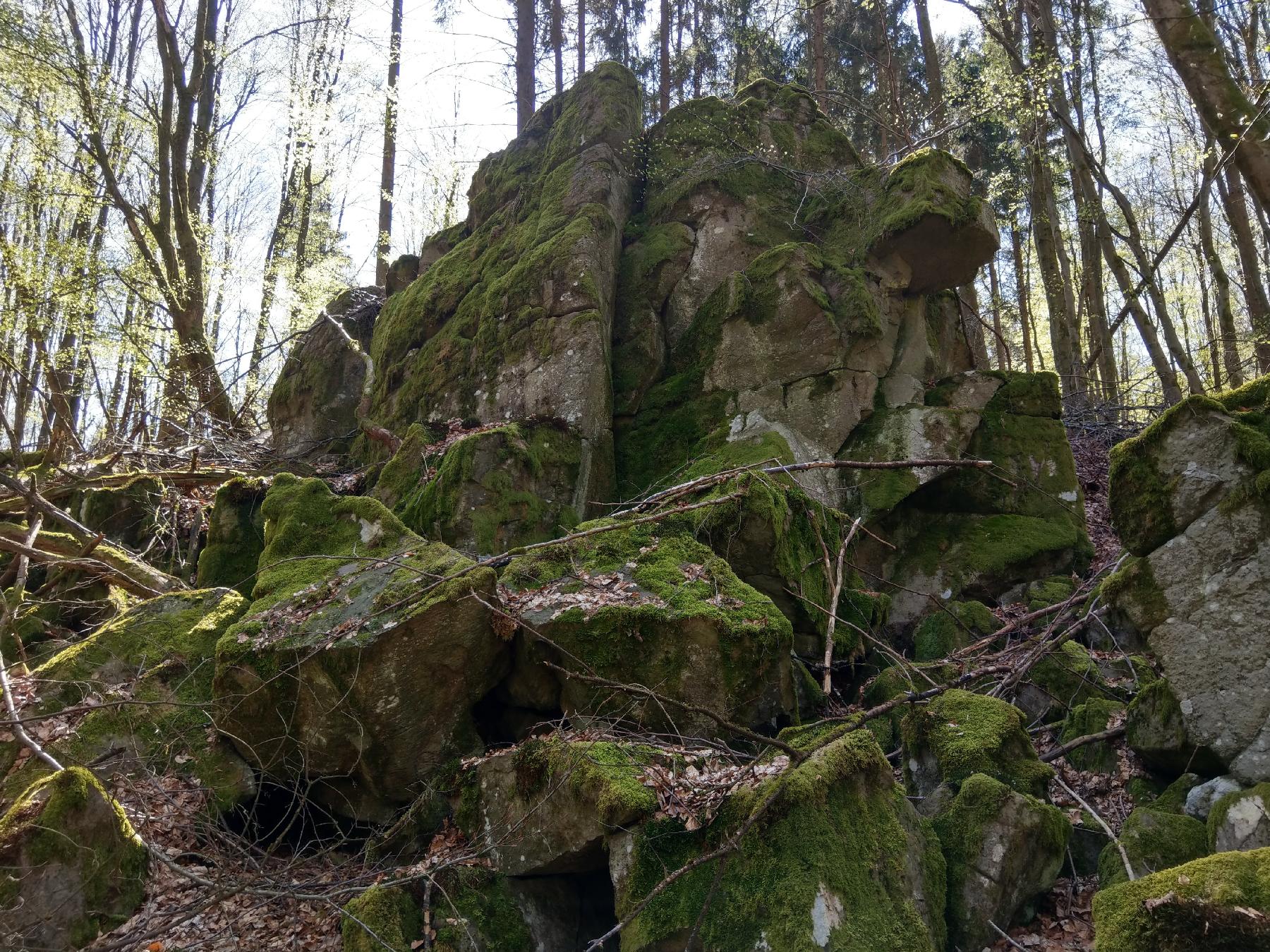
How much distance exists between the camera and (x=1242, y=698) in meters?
3.79

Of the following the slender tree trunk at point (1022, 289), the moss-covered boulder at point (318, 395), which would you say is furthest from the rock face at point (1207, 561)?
the slender tree trunk at point (1022, 289)

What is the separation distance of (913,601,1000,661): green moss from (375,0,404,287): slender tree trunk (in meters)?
13.6

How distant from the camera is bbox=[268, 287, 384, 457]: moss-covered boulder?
12.0m

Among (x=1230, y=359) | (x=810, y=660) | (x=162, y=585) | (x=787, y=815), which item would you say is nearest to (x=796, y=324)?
(x=810, y=660)

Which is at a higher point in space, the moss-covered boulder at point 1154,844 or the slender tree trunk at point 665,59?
the slender tree trunk at point 665,59

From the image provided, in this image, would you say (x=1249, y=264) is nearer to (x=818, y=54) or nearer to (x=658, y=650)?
(x=818, y=54)

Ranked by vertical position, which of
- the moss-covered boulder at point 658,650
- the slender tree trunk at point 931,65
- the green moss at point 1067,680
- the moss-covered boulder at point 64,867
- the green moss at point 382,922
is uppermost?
the slender tree trunk at point 931,65

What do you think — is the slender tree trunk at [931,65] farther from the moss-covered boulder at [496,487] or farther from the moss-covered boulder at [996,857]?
the moss-covered boulder at [996,857]

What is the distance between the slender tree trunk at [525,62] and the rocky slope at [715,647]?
704 centimetres

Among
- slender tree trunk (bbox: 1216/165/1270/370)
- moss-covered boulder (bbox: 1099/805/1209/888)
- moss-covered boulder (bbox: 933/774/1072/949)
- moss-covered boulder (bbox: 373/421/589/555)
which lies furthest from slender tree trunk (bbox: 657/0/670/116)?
moss-covered boulder (bbox: 1099/805/1209/888)

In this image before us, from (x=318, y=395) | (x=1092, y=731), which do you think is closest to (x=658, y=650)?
(x=1092, y=731)

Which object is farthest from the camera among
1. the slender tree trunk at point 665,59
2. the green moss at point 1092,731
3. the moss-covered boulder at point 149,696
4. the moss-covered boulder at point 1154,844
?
the slender tree trunk at point 665,59

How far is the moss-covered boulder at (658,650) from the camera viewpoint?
495cm

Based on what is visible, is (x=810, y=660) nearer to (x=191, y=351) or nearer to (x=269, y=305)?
(x=191, y=351)
